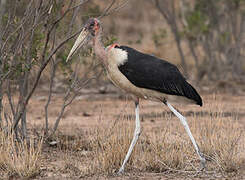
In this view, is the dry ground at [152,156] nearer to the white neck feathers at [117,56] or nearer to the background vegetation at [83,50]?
the background vegetation at [83,50]

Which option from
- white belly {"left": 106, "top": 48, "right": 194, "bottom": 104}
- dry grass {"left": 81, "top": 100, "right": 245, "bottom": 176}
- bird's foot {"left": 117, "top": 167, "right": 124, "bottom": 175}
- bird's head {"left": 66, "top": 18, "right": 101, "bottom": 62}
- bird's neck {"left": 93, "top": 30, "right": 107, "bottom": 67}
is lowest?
bird's foot {"left": 117, "top": 167, "right": 124, "bottom": 175}

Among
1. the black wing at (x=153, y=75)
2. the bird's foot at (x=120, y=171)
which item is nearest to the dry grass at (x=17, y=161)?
the bird's foot at (x=120, y=171)

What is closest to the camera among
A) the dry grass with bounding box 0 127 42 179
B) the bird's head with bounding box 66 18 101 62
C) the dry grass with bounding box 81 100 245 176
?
the dry grass with bounding box 0 127 42 179

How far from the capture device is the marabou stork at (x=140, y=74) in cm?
565

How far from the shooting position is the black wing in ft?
18.5

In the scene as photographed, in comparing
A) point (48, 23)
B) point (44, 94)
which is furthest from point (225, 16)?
point (48, 23)

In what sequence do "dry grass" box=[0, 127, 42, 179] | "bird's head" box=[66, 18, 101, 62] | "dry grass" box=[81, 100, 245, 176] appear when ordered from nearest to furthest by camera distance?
1. "dry grass" box=[0, 127, 42, 179]
2. "dry grass" box=[81, 100, 245, 176]
3. "bird's head" box=[66, 18, 101, 62]

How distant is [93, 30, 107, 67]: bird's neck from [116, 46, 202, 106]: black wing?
7.6 inches

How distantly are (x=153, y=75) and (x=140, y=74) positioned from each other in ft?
0.45

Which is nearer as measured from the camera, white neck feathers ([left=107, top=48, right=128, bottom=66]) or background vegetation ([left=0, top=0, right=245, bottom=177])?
white neck feathers ([left=107, top=48, right=128, bottom=66])

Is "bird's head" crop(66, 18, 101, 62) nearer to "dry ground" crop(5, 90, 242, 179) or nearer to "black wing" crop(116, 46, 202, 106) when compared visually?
"black wing" crop(116, 46, 202, 106)

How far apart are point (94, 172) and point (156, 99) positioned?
0.99 metres

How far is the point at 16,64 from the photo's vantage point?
6.54 m

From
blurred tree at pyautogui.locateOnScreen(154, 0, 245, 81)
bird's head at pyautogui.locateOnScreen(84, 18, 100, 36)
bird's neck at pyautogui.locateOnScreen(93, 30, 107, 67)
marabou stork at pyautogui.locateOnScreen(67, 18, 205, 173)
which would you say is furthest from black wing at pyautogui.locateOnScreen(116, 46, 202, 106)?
blurred tree at pyautogui.locateOnScreen(154, 0, 245, 81)
